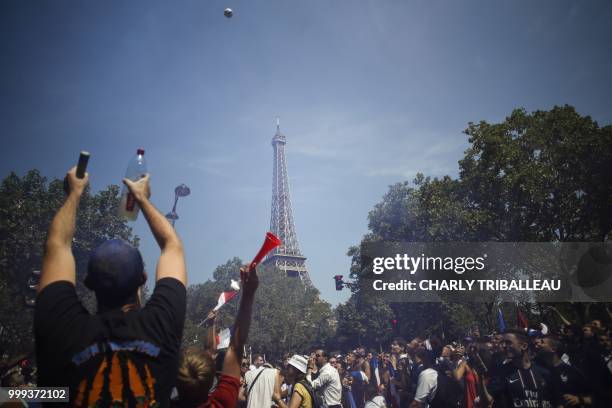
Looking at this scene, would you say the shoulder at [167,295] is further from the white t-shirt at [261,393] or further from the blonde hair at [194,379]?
the white t-shirt at [261,393]

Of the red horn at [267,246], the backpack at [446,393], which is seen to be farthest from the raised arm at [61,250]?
the backpack at [446,393]

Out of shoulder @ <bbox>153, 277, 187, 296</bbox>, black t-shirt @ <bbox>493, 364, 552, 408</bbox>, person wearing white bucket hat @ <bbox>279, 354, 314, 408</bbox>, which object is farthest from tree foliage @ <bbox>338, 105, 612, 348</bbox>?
shoulder @ <bbox>153, 277, 187, 296</bbox>

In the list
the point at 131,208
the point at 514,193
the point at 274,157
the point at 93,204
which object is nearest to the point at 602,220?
the point at 514,193

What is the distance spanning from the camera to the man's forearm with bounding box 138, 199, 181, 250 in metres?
1.83

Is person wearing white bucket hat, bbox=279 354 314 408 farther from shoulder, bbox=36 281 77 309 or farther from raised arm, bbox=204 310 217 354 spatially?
shoulder, bbox=36 281 77 309

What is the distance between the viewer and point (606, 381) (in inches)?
227

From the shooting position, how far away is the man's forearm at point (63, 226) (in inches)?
62.2

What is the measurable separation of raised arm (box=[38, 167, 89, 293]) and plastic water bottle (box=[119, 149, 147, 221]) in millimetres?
325

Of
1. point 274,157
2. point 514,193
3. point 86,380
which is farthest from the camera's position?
point 274,157

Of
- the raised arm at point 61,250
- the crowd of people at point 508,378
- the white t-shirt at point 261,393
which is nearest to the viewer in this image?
the raised arm at point 61,250

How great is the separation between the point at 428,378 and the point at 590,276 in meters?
Answer: 16.7

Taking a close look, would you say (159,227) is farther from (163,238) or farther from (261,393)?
(261,393)

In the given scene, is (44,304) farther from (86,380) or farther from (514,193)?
(514,193)

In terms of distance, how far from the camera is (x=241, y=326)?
205 cm
